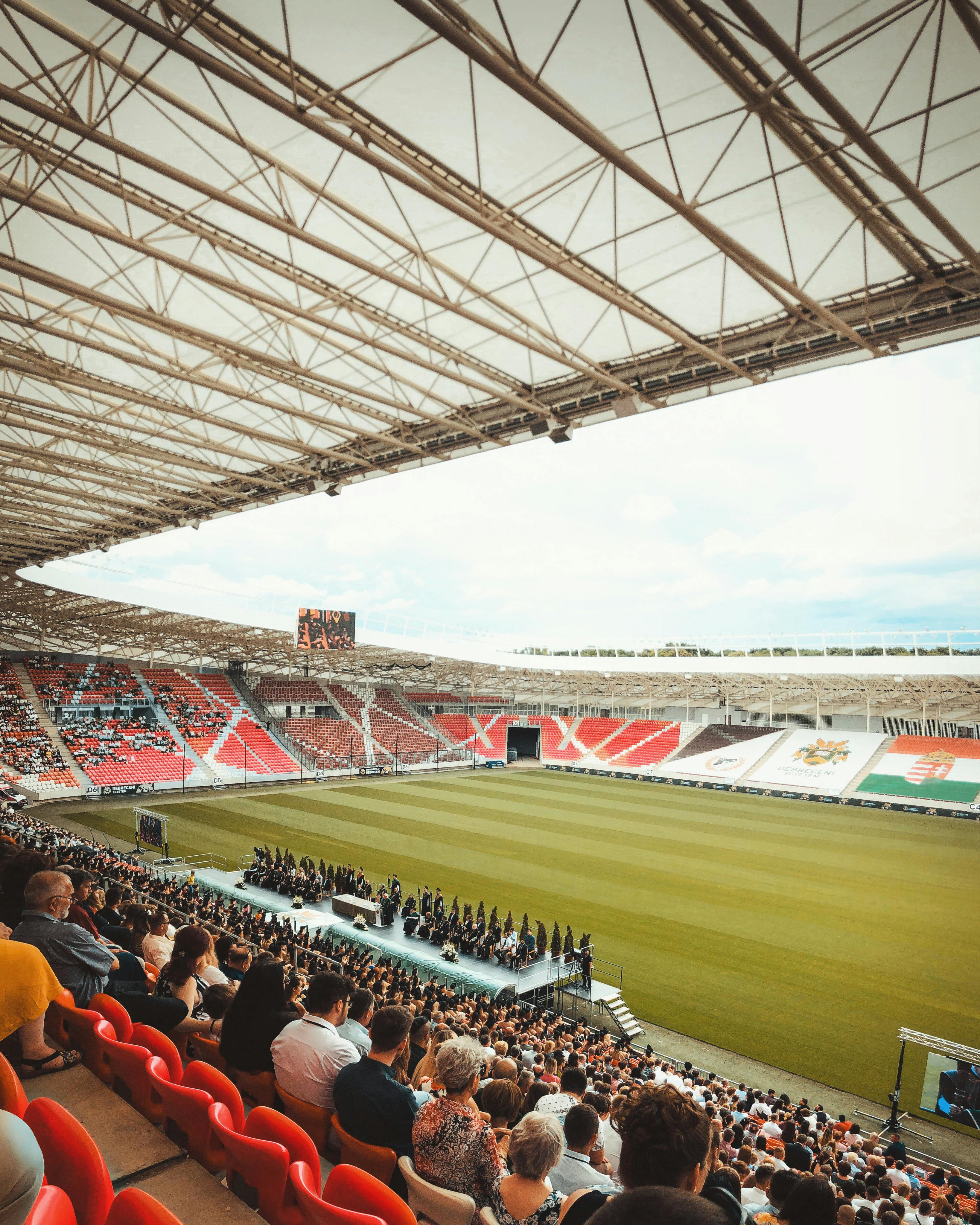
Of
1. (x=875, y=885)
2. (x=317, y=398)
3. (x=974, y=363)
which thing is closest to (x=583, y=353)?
(x=317, y=398)

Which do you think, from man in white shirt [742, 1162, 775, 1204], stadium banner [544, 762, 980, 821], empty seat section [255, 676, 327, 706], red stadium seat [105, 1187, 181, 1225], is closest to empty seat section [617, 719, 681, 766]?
stadium banner [544, 762, 980, 821]

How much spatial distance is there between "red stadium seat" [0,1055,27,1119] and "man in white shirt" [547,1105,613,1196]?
6.24 ft

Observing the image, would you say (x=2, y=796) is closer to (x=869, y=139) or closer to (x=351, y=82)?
(x=351, y=82)

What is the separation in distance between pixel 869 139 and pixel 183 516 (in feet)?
50.2

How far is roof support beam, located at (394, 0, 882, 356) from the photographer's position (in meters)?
4.72

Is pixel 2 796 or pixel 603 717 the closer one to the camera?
pixel 2 796

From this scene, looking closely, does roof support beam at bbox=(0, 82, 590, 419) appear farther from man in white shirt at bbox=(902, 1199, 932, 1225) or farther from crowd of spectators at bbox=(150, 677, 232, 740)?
crowd of spectators at bbox=(150, 677, 232, 740)

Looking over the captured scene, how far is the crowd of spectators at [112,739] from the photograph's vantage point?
30.4 metres

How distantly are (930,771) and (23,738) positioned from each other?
4009cm

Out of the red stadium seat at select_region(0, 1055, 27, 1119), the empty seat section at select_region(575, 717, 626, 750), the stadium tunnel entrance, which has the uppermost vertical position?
the red stadium seat at select_region(0, 1055, 27, 1119)

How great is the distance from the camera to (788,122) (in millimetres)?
5906

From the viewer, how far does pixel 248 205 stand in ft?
20.6

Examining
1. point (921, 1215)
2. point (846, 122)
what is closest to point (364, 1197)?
point (921, 1215)

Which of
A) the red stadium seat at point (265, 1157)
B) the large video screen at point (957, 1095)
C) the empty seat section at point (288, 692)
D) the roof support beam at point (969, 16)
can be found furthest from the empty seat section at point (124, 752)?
the roof support beam at point (969, 16)
